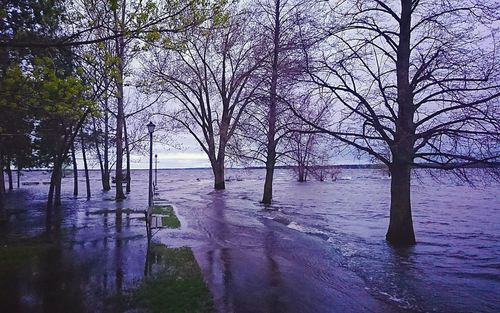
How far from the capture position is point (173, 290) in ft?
Answer: 21.5

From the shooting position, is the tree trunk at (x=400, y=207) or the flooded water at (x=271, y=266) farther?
the tree trunk at (x=400, y=207)

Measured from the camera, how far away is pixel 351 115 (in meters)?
11.5

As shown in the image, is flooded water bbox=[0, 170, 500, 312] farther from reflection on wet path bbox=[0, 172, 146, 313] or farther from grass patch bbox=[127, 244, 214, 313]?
grass patch bbox=[127, 244, 214, 313]

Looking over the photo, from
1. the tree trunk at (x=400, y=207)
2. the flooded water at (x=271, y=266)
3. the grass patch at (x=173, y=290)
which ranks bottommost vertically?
the flooded water at (x=271, y=266)

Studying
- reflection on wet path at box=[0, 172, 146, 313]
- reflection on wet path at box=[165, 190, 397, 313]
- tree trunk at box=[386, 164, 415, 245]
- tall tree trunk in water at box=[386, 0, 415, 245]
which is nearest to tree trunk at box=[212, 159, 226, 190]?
reflection on wet path at box=[0, 172, 146, 313]

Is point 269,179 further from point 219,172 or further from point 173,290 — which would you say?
point 173,290

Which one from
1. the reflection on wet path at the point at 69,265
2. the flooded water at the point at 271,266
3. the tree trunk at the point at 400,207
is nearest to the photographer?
the reflection on wet path at the point at 69,265

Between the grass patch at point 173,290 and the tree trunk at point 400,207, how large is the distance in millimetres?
6546

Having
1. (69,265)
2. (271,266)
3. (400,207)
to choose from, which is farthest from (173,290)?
(400,207)

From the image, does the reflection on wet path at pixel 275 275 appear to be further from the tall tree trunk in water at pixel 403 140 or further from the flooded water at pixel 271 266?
the tall tree trunk in water at pixel 403 140

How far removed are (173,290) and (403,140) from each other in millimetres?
7251

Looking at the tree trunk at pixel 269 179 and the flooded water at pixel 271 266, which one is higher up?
the tree trunk at pixel 269 179

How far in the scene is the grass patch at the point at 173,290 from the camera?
5.85 meters

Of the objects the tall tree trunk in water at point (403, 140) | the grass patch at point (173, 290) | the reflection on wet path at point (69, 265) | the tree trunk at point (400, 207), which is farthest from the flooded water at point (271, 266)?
the tall tree trunk in water at point (403, 140)
